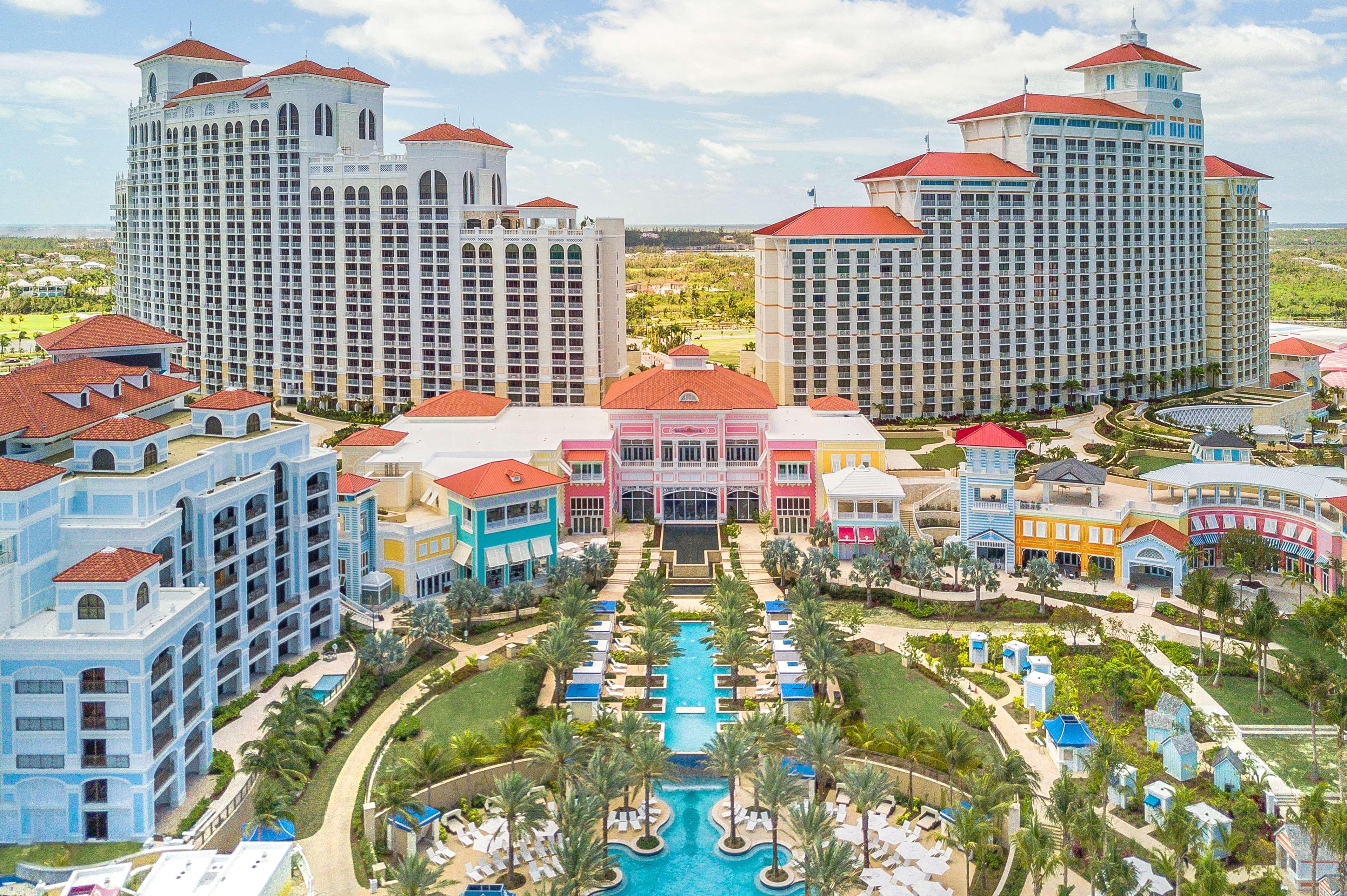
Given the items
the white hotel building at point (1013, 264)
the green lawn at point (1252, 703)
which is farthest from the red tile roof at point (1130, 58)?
the green lawn at point (1252, 703)

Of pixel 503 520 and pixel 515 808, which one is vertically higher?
pixel 503 520

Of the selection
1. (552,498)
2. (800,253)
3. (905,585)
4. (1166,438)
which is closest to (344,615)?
(552,498)

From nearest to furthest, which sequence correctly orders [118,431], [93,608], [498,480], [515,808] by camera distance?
1. [515,808]
2. [93,608]
3. [118,431]
4. [498,480]

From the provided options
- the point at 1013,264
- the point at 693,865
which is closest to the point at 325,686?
the point at 693,865

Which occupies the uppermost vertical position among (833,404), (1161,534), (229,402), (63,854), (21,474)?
(229,402)

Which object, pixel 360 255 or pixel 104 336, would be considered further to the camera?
pixel 360 255

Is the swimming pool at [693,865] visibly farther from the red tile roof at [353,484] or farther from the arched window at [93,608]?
the red tile roof at [353,484]

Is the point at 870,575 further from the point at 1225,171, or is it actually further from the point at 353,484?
the point at 1225,171
